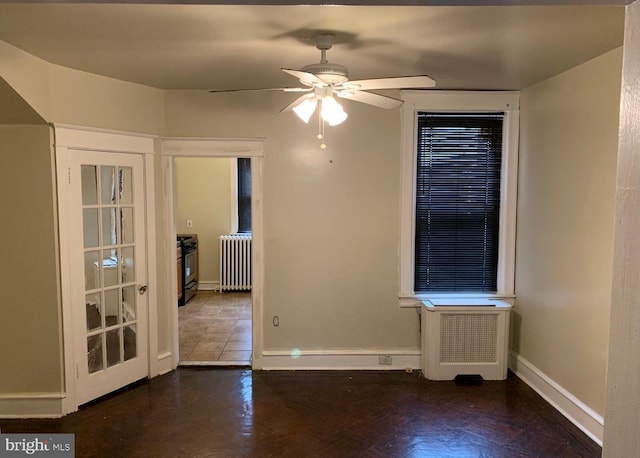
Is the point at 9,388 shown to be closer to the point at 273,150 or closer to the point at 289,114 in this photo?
the point at 273,150

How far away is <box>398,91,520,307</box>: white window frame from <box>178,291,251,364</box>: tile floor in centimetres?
188

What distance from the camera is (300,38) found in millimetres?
2621

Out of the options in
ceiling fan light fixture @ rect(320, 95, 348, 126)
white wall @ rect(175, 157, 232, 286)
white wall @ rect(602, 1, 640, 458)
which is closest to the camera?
white wall @ rect(602, 1, 640, 458)

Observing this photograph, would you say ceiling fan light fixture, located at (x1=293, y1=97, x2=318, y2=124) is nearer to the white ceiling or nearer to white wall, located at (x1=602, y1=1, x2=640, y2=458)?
the white ceiling

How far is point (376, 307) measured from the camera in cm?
425

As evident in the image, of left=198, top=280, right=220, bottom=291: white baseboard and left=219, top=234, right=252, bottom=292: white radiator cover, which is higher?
left=219, top=234, right=252, bottom=292: white radiator cover

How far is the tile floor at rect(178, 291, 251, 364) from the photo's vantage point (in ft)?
15.0

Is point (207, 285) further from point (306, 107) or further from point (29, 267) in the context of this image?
point (306, 107)

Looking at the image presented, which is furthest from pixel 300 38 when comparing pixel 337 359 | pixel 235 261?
pixel 235 261

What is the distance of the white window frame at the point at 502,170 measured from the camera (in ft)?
13.4

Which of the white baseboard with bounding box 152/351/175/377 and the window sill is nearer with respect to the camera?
the white baseboard with bounding box 152/351/175/377

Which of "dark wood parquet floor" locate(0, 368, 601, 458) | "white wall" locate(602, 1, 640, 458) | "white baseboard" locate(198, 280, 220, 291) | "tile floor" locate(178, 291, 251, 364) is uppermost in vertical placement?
"white wall" locate(602, 1, 640, 458)

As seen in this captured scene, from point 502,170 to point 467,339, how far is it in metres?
1.63

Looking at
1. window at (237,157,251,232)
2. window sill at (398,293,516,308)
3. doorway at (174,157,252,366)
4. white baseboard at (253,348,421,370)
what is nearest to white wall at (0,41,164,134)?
white baseboard at (253,348,421,370)
